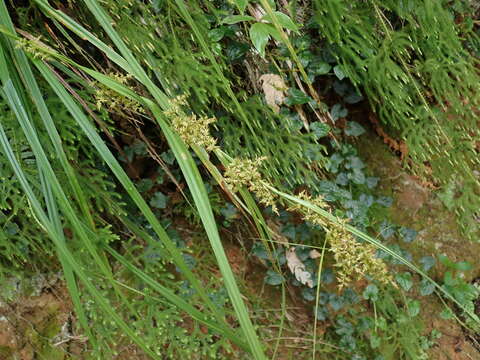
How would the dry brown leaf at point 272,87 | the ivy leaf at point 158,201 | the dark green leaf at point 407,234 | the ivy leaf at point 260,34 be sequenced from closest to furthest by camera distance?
the ivy leaf at point 260,34, the dry brown leaf at point 272,87, the ivy leaf at point 158,201, the dark green leaf at point 407,234

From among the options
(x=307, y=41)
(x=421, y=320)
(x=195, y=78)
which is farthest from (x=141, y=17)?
(x=421, y=320)

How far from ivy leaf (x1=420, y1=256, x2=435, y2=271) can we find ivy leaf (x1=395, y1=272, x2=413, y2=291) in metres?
0.11

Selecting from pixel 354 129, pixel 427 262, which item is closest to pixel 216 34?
pixel 354 129

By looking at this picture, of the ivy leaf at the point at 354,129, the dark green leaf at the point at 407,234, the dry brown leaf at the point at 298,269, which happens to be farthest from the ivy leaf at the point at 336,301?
the ivy leaf at the point at 354,129

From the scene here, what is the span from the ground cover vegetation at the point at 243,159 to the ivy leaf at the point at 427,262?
1 centimetres

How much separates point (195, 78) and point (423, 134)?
2.83ft

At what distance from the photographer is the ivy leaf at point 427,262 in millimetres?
1853

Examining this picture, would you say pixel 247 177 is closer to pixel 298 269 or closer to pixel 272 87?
pixel 272 87

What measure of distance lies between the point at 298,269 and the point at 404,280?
43cm

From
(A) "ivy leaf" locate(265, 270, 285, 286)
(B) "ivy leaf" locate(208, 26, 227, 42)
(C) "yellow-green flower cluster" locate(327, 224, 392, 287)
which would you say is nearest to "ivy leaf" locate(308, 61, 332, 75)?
(B) "ivy leaf" locate(208, 26, 227, 42)

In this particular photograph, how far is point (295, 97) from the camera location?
60.4 inches

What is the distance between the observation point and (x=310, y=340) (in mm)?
1642

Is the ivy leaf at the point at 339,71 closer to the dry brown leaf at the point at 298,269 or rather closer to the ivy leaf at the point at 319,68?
the ivy leaf at the point at 319,68

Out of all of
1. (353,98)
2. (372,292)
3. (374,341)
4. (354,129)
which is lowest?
(374,341)
